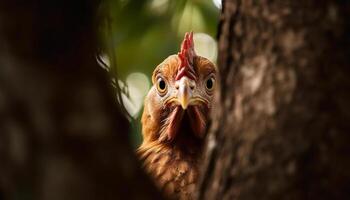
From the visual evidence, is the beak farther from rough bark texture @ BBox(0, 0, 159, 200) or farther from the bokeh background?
rough bark texture @ BBox(0, 0, 159, 200)

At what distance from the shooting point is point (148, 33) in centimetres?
518

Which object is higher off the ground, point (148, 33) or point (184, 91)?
point (148, 33)

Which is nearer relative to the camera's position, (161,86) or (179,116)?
(179,116)

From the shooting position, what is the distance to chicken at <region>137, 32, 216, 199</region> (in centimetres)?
505

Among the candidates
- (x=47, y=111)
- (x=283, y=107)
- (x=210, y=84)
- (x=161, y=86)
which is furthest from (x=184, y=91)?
(x=47, y=111)

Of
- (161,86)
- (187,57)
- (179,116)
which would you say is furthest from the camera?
(161,86)

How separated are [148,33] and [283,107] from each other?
2851 millimetres

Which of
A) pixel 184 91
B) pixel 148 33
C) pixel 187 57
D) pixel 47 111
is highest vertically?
pixel 47 111

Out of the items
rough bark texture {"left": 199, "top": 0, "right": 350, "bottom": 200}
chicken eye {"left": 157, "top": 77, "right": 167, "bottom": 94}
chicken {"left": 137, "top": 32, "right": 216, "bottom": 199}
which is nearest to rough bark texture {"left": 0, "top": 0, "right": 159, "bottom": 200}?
rough bark texture {"left": 199, "top": 0, "right": 350, "bottom": 200}

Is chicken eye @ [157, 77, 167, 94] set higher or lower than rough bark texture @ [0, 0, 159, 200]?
lower

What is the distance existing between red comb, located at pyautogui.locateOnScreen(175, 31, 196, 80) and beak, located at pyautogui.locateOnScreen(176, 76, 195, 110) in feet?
0.21

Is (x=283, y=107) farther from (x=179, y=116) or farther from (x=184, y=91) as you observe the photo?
(x=179, y=116)

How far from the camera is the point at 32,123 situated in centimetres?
193

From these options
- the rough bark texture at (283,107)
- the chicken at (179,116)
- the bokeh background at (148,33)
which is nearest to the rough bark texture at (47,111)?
the rough bark texture at (283,107)
